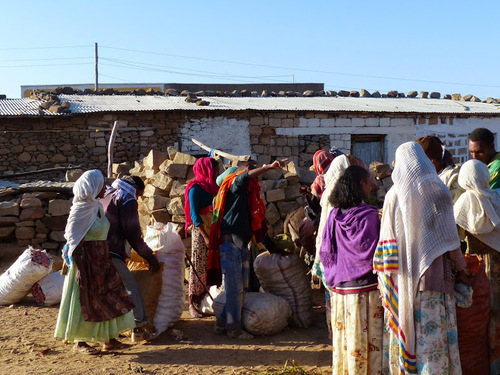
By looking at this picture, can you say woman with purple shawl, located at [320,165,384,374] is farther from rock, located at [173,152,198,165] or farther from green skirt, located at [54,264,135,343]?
rock, located at [173,152,198,165]

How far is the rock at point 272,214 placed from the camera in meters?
8.16

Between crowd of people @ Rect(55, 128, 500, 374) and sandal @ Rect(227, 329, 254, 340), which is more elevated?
crowd of people @ Rect(55, 128, 500, 374)

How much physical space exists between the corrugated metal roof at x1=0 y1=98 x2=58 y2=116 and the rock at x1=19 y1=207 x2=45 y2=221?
12.9 feet

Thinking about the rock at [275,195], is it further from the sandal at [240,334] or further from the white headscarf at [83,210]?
the white headscarf at [83,210]

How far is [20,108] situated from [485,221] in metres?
11.5

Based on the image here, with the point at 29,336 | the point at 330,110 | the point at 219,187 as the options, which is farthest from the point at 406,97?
the point at 29,336

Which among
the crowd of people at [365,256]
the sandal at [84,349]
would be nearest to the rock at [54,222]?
the crowd of people at [365,256]

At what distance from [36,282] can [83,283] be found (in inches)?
82.0

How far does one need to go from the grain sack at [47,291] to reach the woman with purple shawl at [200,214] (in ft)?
5.31

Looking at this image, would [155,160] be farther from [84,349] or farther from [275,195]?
[84,349]

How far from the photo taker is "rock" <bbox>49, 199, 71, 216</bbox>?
362 inches

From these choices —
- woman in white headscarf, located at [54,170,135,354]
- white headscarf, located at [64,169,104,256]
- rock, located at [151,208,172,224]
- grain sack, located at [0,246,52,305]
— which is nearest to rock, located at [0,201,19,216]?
rock, located at [151,208,172,224]

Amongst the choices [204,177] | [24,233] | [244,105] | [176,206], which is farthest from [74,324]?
[244,105]

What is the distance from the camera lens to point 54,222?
364 inches
